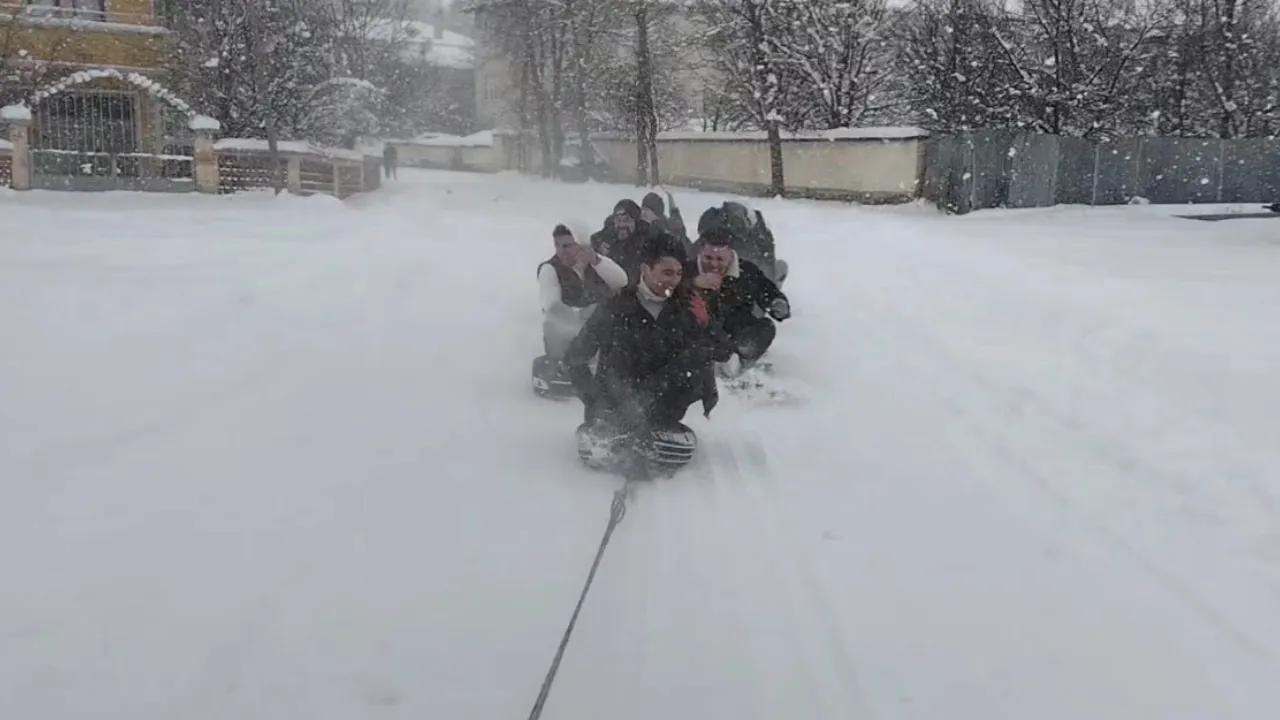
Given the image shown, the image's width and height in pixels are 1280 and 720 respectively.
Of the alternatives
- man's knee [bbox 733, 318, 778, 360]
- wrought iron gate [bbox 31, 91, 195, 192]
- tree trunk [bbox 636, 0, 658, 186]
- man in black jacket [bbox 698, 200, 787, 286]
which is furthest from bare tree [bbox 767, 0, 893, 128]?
man's knee [bbox 733, 318, 778, 360]

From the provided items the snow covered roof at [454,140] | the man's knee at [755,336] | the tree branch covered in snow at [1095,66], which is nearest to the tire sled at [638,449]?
the man's knee at [755,336]

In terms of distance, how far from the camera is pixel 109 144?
27578 mm

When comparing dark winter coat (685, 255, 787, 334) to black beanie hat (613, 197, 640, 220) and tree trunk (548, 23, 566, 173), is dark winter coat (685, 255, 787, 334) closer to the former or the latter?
black beanie hat (613, 197, 640, 220)

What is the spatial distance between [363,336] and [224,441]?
3.77 meters

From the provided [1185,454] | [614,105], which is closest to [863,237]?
[1185,454]

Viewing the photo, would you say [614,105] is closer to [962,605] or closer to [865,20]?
[865,20]

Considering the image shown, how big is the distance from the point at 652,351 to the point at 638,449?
21.9 inches

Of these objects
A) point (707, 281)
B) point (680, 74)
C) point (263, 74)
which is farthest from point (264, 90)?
point (707, 281)

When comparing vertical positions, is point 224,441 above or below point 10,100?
below

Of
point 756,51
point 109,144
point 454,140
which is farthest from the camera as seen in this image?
point 454,140

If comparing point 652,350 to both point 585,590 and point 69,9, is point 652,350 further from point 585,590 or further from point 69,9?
point 69,9

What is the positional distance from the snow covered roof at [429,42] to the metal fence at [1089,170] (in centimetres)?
3065

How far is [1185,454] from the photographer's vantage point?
6.31 metres

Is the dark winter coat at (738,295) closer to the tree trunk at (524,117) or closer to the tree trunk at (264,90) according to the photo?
the tree trunk at (264,90)
